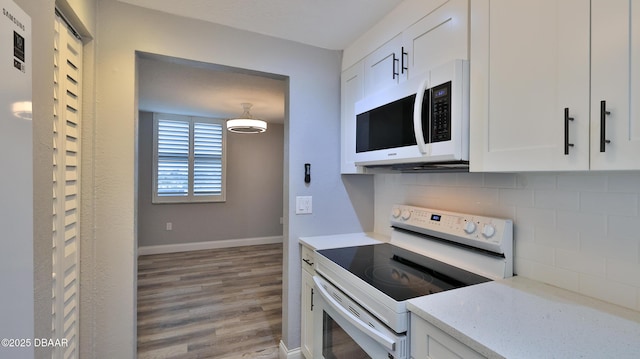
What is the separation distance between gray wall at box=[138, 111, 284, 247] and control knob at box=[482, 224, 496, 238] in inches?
177

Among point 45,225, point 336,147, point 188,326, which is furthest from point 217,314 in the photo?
point 45,225

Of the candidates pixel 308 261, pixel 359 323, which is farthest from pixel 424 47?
pixel 308 261

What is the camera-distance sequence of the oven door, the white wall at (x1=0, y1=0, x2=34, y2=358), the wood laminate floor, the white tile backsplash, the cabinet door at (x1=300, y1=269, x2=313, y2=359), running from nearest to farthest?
the white wall at (x1=0, y1=0, x2=34, y2=358) → the white tile backsplash → the oven door → the cabinet door at (x1=300, y1=269, x2=313, y2=359) → the wood laminate floor

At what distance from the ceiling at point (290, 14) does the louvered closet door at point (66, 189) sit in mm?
544

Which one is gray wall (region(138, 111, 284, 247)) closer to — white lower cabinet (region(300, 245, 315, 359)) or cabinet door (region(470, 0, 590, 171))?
white lower cabinet (region(300, 245, 315, 359))

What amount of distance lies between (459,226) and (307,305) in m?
1.07

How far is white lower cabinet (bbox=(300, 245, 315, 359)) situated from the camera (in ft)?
6.00

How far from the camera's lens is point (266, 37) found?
1948 mm

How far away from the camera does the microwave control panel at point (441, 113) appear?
1220 mm

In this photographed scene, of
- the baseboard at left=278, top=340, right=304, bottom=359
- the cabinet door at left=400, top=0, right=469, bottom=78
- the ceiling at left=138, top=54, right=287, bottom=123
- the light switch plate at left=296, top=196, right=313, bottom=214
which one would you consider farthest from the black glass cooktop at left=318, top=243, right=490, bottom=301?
the ceiling at left=138, top=54, right=287, bottom=123

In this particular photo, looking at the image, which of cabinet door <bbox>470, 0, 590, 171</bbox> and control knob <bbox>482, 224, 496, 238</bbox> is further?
control knob <bbox>482, 224, 496, 238</bbox>

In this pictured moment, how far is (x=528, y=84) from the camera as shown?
0.98 m

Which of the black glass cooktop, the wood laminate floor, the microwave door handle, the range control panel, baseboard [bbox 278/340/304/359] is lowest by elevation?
the wood laminate floor

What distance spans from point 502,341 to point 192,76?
10.5 feet
